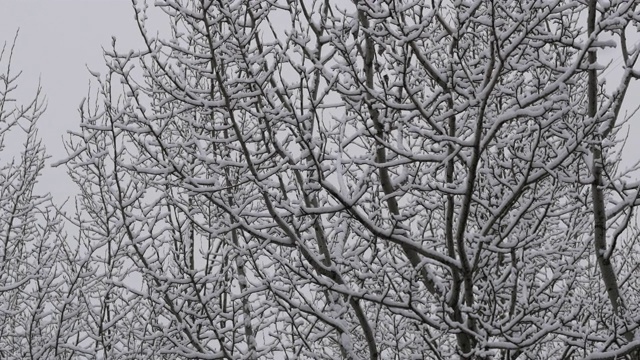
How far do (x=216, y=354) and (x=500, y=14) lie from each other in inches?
137

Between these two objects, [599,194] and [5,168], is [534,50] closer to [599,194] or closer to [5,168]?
[599,194]

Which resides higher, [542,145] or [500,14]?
[500,14]

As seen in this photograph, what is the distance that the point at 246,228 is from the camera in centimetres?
418

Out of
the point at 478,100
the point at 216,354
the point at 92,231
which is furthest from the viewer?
the point at 92,231

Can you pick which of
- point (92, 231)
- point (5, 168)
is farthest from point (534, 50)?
point (5, 168)

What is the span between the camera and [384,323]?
273 inches

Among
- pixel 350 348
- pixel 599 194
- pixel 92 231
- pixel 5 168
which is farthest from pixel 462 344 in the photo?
pixel 5 168

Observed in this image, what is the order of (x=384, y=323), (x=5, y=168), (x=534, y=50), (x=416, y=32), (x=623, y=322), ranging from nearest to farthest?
1. (x=416, y=32)
2. (x=623, y=322)
3. (x=534, y=50)
4. (x=384, y=323)
5. (x=5, y=168)

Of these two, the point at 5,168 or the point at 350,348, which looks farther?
the point at 5,168

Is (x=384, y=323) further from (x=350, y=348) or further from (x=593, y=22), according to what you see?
(x=593, y=22)

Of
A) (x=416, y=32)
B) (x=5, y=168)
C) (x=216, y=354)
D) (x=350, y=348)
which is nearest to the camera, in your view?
(x=416, y=32)

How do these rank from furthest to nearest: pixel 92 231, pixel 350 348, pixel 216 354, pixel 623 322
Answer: pixel 92 231
pixel 216 354
pixel 350 348
pixel 623 322

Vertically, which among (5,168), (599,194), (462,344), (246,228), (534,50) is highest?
(5,168)

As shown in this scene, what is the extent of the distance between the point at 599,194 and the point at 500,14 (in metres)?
1.60
